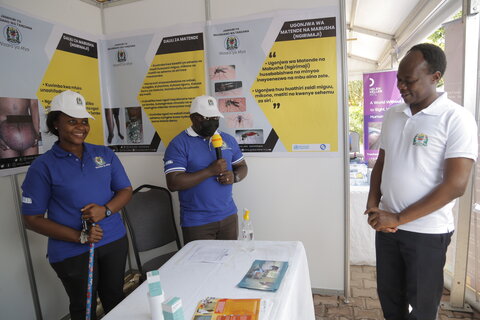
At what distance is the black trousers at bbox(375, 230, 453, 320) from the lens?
1.50 m

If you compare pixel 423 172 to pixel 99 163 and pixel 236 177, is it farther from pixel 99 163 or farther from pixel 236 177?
pixel 99 163

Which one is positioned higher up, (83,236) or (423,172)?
(423,172)

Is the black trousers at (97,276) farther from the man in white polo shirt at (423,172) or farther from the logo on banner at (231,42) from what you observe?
the logo on banner at (231,42)

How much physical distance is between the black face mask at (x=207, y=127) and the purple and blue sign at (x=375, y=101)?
1964mm

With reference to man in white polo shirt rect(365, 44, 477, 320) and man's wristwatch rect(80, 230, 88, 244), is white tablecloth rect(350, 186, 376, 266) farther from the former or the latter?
man's wristwatch rect(80, 230, 88, 244)

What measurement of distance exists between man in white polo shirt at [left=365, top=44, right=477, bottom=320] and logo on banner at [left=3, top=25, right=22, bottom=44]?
243 centimetres

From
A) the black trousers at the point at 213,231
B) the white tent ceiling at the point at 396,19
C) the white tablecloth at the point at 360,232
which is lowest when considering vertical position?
the white tablecloth at the point at 360,232

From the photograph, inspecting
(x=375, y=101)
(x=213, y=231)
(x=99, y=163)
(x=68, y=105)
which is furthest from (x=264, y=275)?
(x=375, y=101)

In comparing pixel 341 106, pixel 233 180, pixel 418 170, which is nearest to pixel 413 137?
pixel 418 170

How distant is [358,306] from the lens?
95.0 inches

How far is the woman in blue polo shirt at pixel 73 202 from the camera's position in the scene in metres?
1.58

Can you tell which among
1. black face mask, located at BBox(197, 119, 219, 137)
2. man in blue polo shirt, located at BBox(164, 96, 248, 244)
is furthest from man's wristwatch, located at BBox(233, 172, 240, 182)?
black face mask, located at BBox(197, 119, 219, 137)

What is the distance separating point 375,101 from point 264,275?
8.44 feet

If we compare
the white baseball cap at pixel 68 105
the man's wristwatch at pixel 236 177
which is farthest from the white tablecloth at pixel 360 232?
the white baseball cap at pixel 68 105
